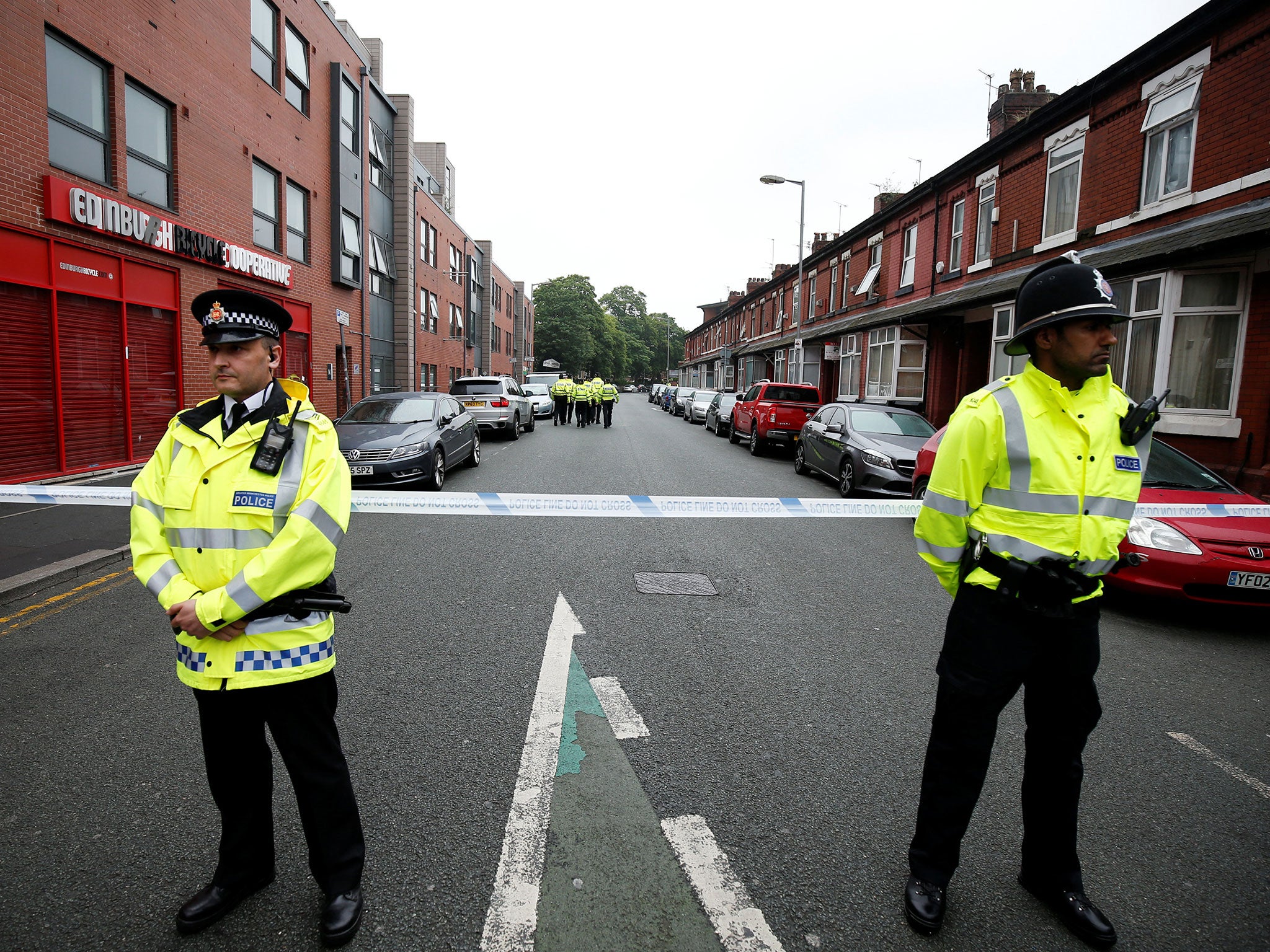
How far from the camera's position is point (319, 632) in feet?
7.57

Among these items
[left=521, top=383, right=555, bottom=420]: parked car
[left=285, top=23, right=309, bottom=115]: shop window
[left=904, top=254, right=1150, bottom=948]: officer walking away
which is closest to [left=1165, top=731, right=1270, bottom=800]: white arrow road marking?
[left=904, top=254, right=1150, bottom=948]: officer walking away

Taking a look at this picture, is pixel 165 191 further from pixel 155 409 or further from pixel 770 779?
pixel 770 779

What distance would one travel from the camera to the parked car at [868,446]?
424 inches

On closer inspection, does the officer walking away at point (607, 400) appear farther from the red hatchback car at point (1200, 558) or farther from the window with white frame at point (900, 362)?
the red hatchback car at point (1200, 558)

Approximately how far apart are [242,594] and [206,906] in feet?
3.55

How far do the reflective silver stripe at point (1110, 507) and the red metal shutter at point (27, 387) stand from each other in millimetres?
12512

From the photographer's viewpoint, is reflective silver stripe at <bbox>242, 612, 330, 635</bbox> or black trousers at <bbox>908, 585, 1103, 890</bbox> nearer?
reflective silver stripe at <bbox>242, 612, 330, 635</bbox>

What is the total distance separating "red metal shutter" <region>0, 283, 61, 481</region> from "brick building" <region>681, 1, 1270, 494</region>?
46.5ft

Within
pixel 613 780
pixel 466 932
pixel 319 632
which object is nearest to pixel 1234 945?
pixel 613 780

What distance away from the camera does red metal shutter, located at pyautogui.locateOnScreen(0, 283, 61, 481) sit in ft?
33.1

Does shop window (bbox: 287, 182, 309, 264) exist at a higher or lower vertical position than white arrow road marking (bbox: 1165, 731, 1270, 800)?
higher

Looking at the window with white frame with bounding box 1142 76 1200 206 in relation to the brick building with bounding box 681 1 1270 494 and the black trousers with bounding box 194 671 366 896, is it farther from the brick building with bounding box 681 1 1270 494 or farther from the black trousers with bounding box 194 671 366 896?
the black trousers with bounding box 194 671 366 896

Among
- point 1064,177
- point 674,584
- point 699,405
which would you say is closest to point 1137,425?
point 674,584

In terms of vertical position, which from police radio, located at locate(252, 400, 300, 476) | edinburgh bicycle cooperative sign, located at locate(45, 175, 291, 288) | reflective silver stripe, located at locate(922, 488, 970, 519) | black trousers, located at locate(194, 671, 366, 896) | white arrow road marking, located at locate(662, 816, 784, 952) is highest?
edinburgh bicycle cooperative sign, located at locate(45, 175, 291, 288)
